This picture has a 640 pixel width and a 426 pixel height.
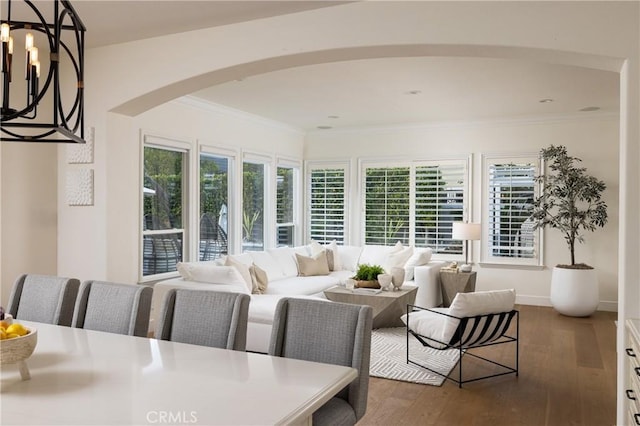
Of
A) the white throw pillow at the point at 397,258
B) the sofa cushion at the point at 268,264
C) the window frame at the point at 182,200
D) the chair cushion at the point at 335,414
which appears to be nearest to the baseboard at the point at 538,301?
the white throw pillow at the point at 397,258

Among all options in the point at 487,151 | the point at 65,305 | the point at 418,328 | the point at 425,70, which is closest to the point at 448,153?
the point at 487,151

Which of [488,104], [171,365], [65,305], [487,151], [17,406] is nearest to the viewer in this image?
[17,406]

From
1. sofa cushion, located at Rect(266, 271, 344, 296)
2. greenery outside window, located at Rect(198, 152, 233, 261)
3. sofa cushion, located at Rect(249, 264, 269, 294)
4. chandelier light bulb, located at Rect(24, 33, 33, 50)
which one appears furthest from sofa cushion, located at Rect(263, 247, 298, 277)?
chandelier light bulb, located at Rect(24, 33, 33, 50)

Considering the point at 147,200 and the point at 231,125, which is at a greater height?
the point at 231,125

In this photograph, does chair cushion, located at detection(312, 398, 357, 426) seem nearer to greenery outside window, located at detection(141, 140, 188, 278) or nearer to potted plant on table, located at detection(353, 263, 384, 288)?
potted plant on table, located at detection(353, 263, 384, 288)

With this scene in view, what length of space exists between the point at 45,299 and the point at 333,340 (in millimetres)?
1815

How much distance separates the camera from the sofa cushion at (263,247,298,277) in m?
6.80

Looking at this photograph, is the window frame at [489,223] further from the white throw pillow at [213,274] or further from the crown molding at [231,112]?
the white throw pillow at [213,274]

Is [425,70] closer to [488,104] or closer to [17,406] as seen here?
[488,104]

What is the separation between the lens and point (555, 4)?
2.91m

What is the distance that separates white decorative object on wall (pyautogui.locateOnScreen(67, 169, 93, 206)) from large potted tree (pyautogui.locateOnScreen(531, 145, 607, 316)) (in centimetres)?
539

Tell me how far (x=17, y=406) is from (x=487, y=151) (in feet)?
23.1

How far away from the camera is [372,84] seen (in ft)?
18.1

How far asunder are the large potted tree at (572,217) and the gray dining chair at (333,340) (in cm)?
523
